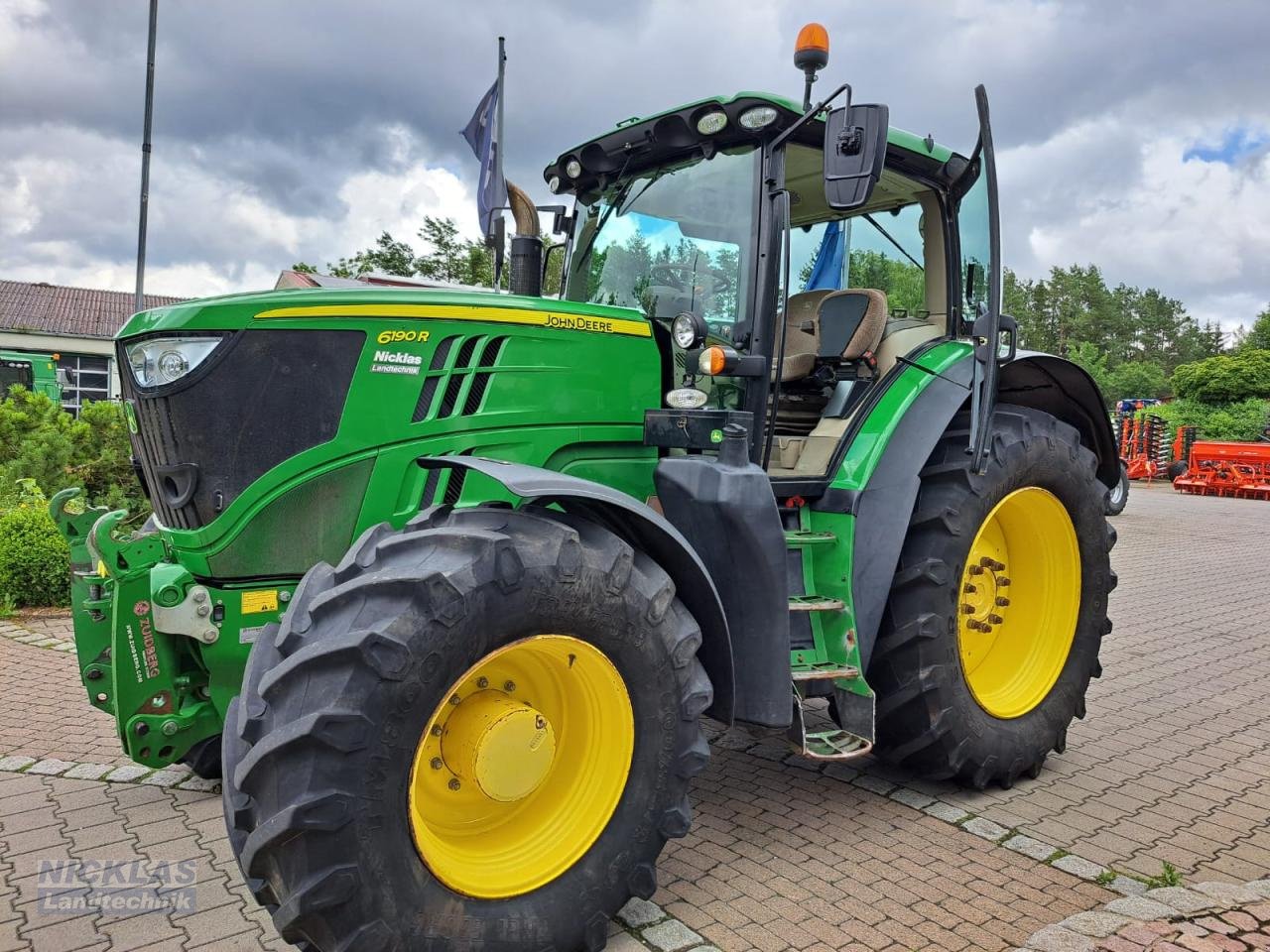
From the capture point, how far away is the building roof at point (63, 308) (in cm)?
3497

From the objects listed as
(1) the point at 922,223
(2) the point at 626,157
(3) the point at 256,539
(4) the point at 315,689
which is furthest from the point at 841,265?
(4) the point at 315,689

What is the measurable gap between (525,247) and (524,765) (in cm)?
213

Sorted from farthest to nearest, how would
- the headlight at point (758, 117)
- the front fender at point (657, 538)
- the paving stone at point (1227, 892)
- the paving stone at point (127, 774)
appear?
the paving stone at point (127, 774), the headlight at point (758, 117), the paving stone at point (1227, 892), the front fender at point (657, 538)

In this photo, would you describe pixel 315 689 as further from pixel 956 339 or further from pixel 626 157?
pixel 956 339

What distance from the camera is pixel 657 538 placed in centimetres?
296

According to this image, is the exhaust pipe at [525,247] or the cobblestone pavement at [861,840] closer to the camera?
the cobblestone pavement at [861,840]

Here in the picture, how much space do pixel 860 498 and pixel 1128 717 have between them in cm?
270

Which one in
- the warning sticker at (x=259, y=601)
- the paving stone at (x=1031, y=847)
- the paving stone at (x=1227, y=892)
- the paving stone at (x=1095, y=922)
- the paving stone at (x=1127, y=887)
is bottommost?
the paving stone at (x=1031, y=847)

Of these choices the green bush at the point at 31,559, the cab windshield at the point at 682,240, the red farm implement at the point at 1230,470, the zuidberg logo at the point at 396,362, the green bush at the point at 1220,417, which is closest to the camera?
the zuidberg logo at the point at 396,362

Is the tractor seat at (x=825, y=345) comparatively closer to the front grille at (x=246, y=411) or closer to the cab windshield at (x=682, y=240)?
the cab windshield at (x=682, y=240)

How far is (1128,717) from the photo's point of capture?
5.31 meters

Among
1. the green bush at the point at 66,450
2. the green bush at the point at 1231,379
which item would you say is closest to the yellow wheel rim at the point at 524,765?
the green bush at the point at 66,450

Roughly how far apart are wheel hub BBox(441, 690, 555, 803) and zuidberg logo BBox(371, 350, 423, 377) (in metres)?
1.03

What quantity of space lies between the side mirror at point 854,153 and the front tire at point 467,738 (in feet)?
4.41
